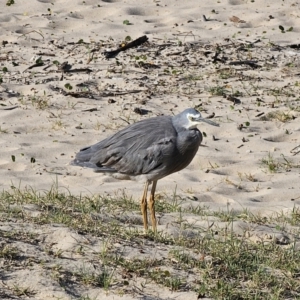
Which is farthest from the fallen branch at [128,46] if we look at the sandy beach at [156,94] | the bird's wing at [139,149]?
the bird's wing at [139,149]

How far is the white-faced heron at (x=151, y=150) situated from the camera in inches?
251

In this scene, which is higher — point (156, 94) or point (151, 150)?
point (151, 150)

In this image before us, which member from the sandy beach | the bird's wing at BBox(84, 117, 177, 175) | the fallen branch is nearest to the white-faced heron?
the bird's wing at BBox(84, 117, 177, 175)

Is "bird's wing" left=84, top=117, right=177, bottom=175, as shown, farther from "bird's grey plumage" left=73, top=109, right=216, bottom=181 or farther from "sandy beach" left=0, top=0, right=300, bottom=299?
"sandy beach" left=0, top=0, right=300, bottom=299

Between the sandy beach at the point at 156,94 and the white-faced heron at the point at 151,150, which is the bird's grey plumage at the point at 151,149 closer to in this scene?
the white-faced heron at the point at 151,150

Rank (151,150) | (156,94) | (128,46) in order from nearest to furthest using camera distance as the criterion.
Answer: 1. (151,150)
2. (156,94)
3. (128,46)

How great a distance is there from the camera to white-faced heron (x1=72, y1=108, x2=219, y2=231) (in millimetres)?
6383

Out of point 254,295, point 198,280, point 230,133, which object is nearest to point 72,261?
point 198,280

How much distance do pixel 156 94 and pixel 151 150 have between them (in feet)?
9.74

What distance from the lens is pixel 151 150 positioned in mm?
6418

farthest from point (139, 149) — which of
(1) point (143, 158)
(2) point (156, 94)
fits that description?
(2) point (156, 94)

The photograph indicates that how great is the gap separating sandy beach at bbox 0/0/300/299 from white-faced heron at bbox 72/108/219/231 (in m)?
0.36

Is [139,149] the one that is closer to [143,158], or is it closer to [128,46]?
[143,158]

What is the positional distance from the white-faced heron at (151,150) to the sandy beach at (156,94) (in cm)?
36
